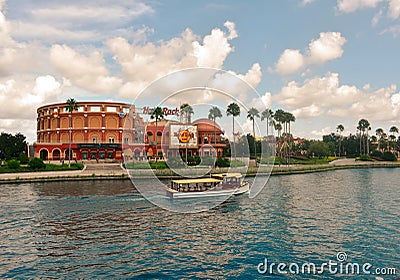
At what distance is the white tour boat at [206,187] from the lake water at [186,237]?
3.00 metres

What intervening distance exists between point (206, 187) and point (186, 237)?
61.2 ft

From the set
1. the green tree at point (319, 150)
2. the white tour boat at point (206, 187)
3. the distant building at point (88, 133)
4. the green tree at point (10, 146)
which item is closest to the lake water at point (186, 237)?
the white tour boat at point (206, 187)

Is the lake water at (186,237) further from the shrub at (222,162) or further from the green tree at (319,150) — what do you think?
the green tree at (319,150)

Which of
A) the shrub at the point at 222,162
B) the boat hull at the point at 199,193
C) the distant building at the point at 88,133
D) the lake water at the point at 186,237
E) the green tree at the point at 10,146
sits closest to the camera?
the lake water at the point at 186,237

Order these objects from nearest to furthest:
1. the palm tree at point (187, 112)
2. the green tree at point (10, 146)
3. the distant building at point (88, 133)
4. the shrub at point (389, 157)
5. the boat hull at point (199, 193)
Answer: the palm tree at point (187, 112) < the boat hull at point (199, 193) < the distant building at point (88, 133) < the green tree at point (10, 146) < the shrub at point (389, 157)

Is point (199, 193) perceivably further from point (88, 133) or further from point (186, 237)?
point (88, 133)

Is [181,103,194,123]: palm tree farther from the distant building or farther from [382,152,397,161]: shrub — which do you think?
[382,152,397,161]: shrub

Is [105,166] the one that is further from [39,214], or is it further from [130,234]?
[130,234]

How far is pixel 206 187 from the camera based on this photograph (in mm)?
47438

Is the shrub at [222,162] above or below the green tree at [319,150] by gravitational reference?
below

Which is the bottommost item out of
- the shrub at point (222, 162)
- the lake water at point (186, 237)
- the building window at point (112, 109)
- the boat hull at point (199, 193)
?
the lake water at point (186, 237)

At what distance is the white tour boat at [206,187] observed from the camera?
45375 millimetres

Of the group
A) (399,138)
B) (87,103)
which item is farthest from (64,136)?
(399,138)

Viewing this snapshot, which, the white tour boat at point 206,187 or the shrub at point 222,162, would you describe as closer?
the white tour boat at point 206,187
